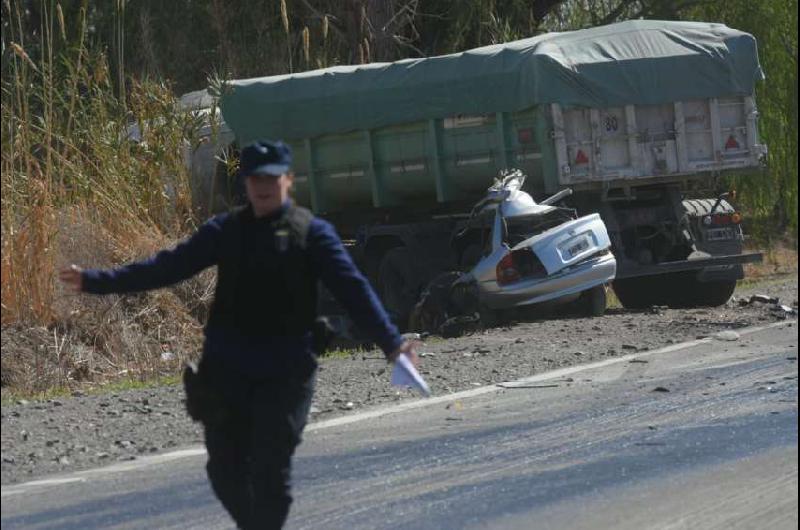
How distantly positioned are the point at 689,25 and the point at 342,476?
1109cm

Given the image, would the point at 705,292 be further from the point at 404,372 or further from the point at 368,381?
the point at 404,372

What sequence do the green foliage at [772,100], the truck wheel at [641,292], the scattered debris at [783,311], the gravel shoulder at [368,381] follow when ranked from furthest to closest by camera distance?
the green foliage at [772,100], the truck wheel at [641,292], the scattered debris at [783,311], the gravel shoulder at [368,381]

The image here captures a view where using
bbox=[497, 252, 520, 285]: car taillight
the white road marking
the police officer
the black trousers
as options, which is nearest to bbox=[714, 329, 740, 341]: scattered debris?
the white road marking

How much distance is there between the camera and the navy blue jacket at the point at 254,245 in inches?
221

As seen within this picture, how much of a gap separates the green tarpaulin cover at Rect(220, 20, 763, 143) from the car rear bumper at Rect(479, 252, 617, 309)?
199cm

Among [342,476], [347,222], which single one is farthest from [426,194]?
[342,476]

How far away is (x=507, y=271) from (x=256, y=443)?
9758 millimetres

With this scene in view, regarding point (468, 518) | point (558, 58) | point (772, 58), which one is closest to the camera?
point (468, 518)

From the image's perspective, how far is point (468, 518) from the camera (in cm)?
686

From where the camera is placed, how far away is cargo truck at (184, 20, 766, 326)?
16469 mm

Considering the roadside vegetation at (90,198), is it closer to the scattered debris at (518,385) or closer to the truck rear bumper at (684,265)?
the scattered debris at (518,385)

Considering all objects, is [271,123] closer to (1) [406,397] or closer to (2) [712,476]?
(1) [406,397]

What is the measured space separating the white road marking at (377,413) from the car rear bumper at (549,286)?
169 cm

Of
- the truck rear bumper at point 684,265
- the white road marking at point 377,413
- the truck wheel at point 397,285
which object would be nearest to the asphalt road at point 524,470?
the white road marking at point 377,413
